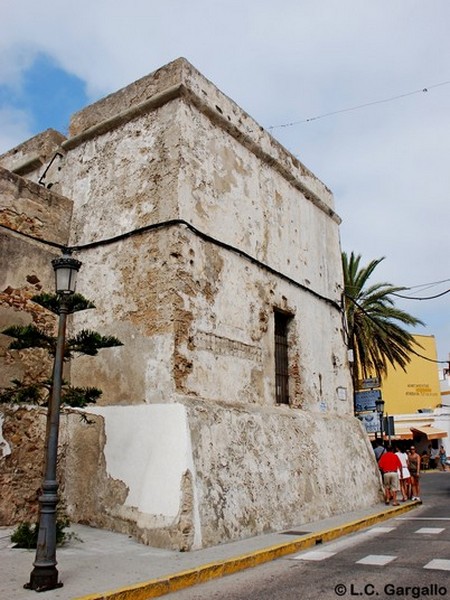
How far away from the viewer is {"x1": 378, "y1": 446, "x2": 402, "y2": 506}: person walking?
1154 cm

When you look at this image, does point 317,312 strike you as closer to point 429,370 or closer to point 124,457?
point 124,457

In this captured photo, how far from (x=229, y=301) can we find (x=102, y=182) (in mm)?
3001

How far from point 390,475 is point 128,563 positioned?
749 centimetres

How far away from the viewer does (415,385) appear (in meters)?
33.2

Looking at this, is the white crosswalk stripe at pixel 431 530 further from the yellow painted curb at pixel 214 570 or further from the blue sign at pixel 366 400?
the blue sign at pixel 366 400

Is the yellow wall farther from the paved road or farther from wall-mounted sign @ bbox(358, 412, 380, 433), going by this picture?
the paved road

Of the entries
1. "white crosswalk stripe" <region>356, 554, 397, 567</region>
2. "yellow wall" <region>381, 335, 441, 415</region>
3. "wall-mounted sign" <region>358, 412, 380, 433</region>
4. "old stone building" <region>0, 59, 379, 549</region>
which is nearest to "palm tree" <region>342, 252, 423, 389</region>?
"wall-mounted sign" <region>358, 412, 380, 433</region>

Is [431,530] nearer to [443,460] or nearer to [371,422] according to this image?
[371,422]

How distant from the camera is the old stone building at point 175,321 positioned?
7.31m

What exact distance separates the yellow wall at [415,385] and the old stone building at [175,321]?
899 inches

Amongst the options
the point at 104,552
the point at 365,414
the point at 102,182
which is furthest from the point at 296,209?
the point at 104,552

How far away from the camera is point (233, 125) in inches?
383

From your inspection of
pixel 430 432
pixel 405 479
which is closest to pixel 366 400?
pixel 405 479

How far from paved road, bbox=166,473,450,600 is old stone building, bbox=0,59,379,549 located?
3.68 feet
